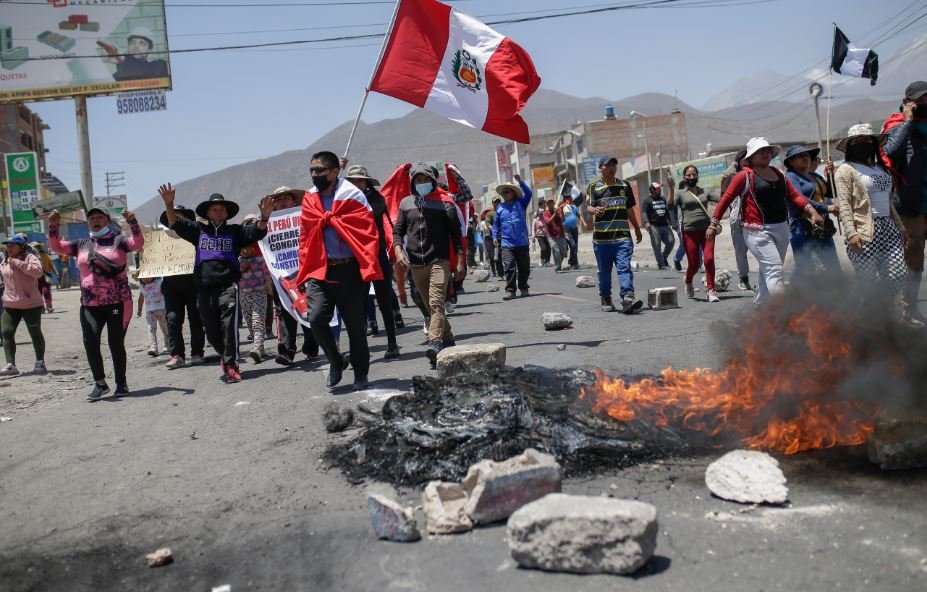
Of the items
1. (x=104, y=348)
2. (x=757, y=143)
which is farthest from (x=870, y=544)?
Result: (x=104, y=348)

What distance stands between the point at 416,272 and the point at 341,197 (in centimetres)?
176

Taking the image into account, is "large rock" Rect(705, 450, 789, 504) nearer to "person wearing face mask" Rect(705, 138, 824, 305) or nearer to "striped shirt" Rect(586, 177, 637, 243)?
"person wearing face mask" Rect(705, 138, 824, 305)

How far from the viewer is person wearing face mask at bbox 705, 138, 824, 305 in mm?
8430

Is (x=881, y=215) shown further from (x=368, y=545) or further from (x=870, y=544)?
(x=368, y=545)

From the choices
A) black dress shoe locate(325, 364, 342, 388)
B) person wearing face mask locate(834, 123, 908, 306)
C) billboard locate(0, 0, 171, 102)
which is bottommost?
black dress shoe locate(325, 364, 342, 388)

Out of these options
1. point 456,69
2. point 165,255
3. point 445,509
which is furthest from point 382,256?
point 445,509

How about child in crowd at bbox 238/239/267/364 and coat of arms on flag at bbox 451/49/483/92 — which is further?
child in crowd at bbox 238/239/267/364

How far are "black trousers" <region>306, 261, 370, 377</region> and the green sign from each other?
45769mm

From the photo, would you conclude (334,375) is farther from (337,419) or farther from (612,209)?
(612,209)

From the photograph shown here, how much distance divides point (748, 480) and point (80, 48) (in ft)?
105

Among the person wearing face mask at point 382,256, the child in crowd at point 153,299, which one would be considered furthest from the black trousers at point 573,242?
the person wearing face mask at point 382,256

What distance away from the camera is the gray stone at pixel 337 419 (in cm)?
593

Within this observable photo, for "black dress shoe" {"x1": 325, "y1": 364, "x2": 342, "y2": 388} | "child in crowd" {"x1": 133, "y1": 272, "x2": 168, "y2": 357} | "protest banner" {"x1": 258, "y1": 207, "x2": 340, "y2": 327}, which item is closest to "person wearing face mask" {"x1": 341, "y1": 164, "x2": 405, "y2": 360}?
"protest banner" {"x1": 258, "y1": 207, "x2": 340, "y2": 327}

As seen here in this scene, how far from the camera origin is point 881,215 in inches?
300
